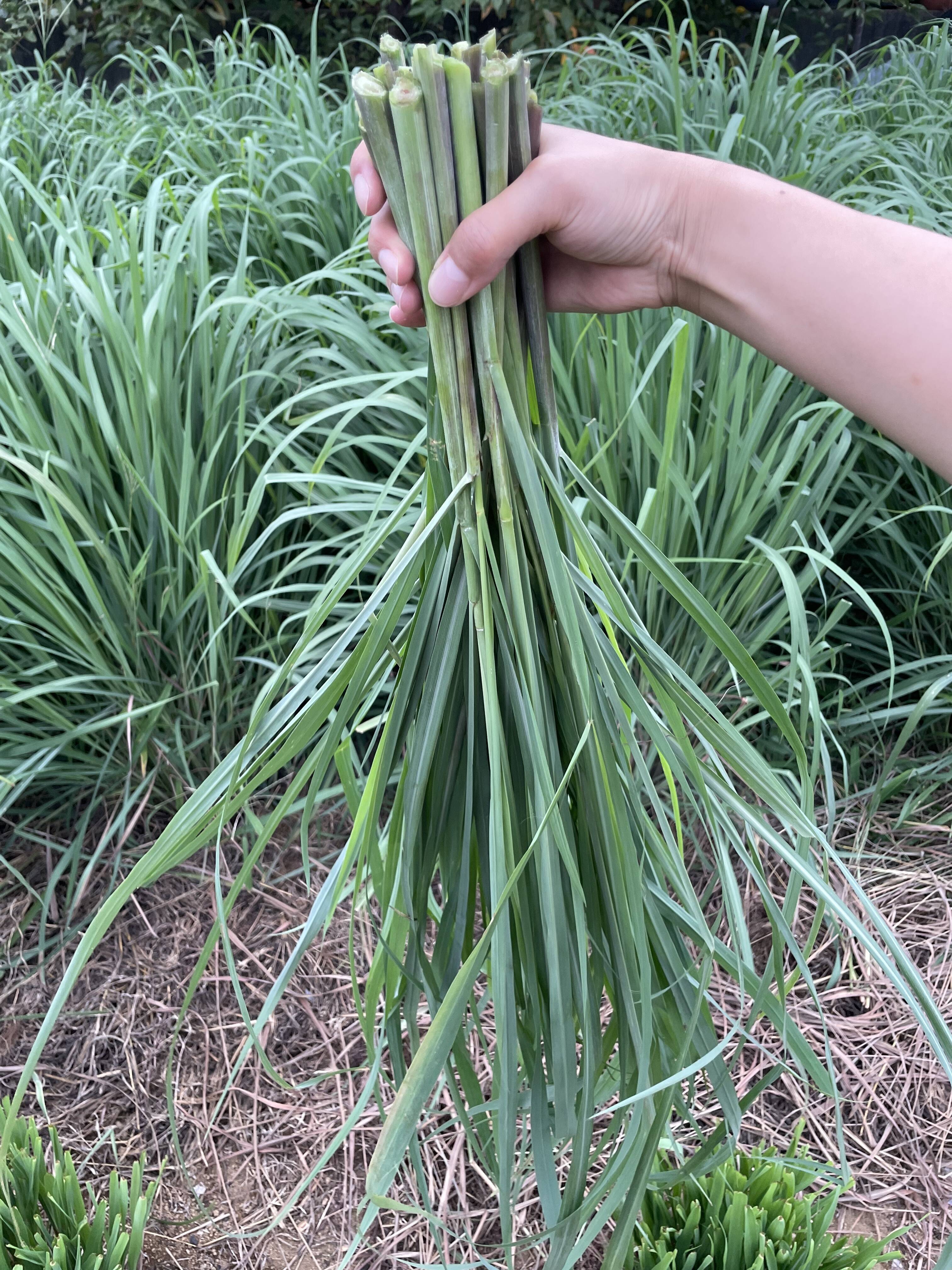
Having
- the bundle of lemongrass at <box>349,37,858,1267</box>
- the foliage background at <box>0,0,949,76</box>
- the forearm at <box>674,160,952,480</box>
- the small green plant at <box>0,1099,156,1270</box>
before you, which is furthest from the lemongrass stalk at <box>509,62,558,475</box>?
the foliage background at <box>0,0,949,76</box>

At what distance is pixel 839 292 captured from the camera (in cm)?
53

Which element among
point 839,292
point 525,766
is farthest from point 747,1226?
point 839,292

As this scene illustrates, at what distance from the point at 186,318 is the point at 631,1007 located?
96 cm

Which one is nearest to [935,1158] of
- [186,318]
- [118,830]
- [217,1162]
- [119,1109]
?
[217,1162]

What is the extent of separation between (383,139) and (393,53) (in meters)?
0.04

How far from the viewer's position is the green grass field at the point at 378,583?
1.84ft

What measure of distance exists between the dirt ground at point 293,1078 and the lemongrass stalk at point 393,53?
2.32 feet

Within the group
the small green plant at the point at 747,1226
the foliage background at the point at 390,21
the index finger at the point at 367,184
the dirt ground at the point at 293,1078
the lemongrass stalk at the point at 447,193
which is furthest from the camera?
the foliage background at the point at 390,21

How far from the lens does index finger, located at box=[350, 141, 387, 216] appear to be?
0.53m

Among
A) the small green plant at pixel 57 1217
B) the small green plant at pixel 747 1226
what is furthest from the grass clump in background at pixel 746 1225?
the small green plant at pixel 57 1217

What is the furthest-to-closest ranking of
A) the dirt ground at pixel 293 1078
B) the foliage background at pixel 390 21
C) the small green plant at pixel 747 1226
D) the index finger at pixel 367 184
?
the foliage background at pixel 390 21 < the dirt ground at pixel 293 1078 < the small green plant at pixel 747 1226 < the index finger at pixel 367 184

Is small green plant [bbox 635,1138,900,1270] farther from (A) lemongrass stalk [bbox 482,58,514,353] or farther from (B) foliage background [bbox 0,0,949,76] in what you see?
(B) foliage background [bbox 0,0,949,76]

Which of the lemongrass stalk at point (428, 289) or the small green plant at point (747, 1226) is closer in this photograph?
the lemongrass stalk at point (428, 289)

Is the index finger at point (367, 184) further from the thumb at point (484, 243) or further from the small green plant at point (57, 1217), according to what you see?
the small green plant at point (57, 1217)
